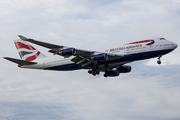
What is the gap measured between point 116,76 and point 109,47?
34.8 ft

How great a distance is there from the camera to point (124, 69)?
52250mm

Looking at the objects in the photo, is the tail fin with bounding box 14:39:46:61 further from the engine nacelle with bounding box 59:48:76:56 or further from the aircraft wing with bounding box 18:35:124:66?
the engine nacelle with bounding box 59:48:76:56

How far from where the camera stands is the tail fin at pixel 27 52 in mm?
52588

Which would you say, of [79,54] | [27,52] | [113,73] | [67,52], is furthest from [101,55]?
[27,52]

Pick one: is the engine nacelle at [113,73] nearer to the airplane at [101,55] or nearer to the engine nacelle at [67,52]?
the airplane at [101,55]

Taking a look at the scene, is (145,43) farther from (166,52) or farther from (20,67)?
(20,67)

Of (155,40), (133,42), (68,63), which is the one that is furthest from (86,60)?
(155,40)

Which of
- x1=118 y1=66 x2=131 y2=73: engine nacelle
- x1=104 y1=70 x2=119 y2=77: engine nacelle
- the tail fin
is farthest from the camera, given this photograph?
x1=104 y1=70 x2=119 y2=77: engine nacelle

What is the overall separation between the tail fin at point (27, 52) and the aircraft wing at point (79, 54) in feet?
35.4

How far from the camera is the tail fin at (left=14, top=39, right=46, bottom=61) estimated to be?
52.6 meters

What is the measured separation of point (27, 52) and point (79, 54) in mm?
14843

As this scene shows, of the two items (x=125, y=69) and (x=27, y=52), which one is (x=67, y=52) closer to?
(x=27, y=52)

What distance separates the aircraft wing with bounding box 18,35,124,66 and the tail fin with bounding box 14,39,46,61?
35.4 ft

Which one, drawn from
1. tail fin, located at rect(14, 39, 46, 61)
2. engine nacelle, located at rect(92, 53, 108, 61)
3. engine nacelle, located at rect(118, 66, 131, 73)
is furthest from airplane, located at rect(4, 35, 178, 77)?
engine nacelle, located at rect(118, 66, 131, 73)
